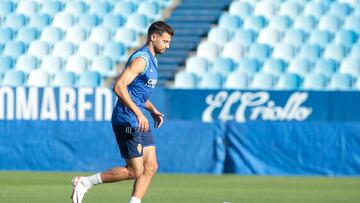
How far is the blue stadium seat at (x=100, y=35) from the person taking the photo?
21484mm

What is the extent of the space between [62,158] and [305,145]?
421 centimetres

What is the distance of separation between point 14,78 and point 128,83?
482 inches

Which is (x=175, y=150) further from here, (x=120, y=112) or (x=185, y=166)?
(x=120, y=112)

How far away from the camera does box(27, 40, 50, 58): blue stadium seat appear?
21.4 metres

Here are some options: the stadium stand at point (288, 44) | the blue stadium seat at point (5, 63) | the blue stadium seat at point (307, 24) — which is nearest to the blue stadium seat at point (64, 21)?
the blue stadium seat at point (5, 63)

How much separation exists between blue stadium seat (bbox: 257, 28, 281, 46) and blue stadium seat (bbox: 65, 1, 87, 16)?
4050mm

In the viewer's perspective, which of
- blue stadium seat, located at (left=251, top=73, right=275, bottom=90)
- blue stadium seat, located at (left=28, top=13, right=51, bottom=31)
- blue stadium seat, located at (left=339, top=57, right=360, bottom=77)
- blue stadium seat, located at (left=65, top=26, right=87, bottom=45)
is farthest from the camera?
blue stadium seat, located at (left=28, top=13, right=51, bottom=31)

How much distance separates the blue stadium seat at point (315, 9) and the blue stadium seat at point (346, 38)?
667 millimetres

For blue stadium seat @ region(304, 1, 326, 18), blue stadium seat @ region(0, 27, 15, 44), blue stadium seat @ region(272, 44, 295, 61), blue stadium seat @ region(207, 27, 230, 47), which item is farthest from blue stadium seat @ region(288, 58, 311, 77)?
blue stadium seat @ region(0, 27, 15, 44)

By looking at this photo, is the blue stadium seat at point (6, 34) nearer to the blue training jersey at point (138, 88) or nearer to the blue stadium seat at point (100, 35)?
the blue stadium seat at point (100, 35)

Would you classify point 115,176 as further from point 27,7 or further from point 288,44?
point 27,7

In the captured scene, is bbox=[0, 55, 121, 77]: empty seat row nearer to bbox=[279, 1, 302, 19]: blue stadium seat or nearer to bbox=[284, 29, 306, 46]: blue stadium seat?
bbox=[284, 29, 306, 46]: blue stadium seat

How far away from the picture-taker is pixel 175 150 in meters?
17.4

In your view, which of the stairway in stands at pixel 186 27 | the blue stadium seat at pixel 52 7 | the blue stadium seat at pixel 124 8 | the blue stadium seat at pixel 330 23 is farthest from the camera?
the blue stadium seat at pixel 52 7
